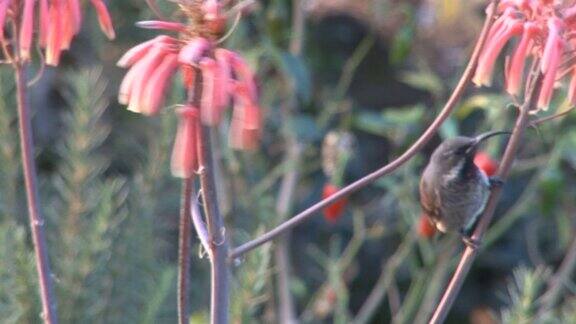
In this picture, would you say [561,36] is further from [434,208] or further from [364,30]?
[364,30]

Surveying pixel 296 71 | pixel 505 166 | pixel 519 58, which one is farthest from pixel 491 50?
pixel 296 71

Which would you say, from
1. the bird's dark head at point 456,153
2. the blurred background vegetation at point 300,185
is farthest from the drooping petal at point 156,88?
the bird's dark head at point 456,153

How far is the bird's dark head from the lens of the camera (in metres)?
2.44

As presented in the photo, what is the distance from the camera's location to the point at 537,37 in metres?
1.74

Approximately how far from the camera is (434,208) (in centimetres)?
266

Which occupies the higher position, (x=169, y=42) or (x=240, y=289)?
(x=169, y=42)

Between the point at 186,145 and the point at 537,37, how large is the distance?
1.90 ft

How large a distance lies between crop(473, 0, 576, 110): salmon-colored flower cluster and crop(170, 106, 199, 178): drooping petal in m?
0.50

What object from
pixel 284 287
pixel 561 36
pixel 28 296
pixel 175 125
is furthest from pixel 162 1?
pixel 561 36

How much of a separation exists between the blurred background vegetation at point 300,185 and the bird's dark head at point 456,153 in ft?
0.73

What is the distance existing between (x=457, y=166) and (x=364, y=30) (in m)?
2.45

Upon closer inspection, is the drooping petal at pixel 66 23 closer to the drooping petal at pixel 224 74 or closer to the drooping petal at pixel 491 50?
the drooping petal at pixel 224 74

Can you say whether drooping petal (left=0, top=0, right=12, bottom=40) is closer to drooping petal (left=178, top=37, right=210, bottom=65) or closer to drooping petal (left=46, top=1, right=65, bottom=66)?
drooping petal (left=46, top=1, right=65, bottom=66)

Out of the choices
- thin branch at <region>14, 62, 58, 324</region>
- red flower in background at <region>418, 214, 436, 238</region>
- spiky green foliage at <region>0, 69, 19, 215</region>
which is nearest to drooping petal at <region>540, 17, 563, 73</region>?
thin branch at <region>14, 62, 58, 324</region>
